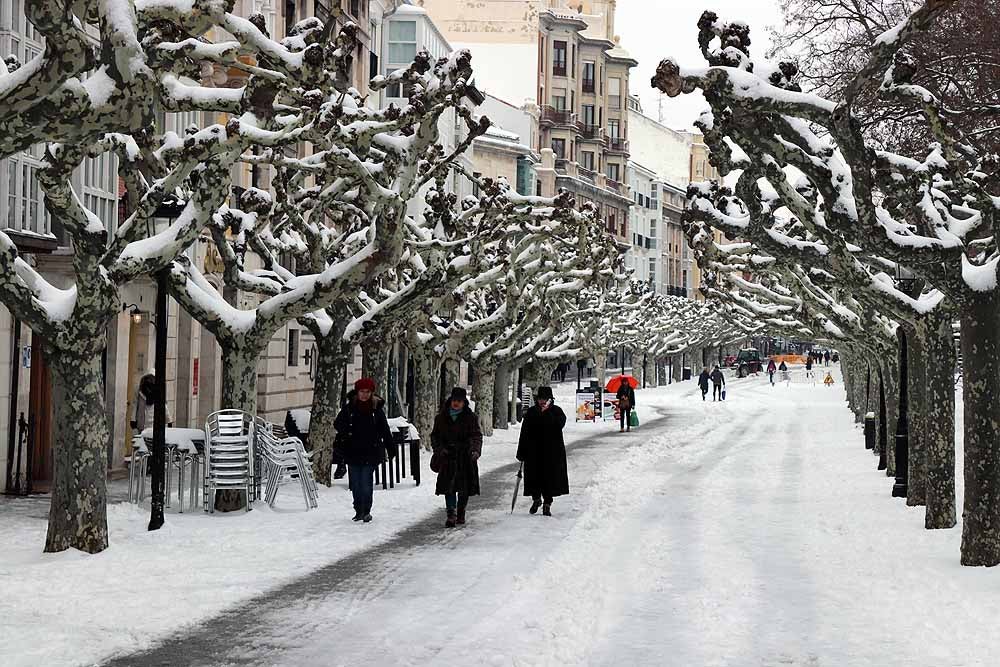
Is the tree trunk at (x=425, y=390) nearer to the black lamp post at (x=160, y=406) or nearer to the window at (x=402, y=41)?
the black lamp post at (x=160, y=406)

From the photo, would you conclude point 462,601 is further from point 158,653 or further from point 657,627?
point 158,653

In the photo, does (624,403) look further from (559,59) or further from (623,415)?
(559,59)

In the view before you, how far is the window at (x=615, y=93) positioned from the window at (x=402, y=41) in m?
56.1

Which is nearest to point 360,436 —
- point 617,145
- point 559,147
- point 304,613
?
point 304,613

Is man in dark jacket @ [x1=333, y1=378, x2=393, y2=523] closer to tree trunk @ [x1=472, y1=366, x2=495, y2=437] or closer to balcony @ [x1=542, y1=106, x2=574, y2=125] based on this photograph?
tree trunk @ [x1=472, y1=366, x2=495, y2=437]

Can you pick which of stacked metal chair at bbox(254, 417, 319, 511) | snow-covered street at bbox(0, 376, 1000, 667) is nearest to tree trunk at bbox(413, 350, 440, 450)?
snow-covered street at bbox(0, 376, 1000, 667)

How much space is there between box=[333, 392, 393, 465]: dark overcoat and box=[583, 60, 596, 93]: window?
88415 mm

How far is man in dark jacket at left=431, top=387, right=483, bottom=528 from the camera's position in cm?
1661

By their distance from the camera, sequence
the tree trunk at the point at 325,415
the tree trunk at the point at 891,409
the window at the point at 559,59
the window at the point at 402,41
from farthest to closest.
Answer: the window at the point at 559,59, the window at the point at 402,41, the tree trunk at the point at 891,409, the tree trunk at the point at 325,415

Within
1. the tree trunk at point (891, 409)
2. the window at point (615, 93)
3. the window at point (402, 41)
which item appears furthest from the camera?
the window at point (615, 93)

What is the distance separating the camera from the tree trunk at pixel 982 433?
13.0m

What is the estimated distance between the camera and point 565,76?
100000 mm

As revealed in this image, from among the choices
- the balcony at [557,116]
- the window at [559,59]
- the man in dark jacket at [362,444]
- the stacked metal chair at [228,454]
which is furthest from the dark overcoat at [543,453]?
the window at [559,59]

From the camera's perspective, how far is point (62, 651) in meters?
9.16
